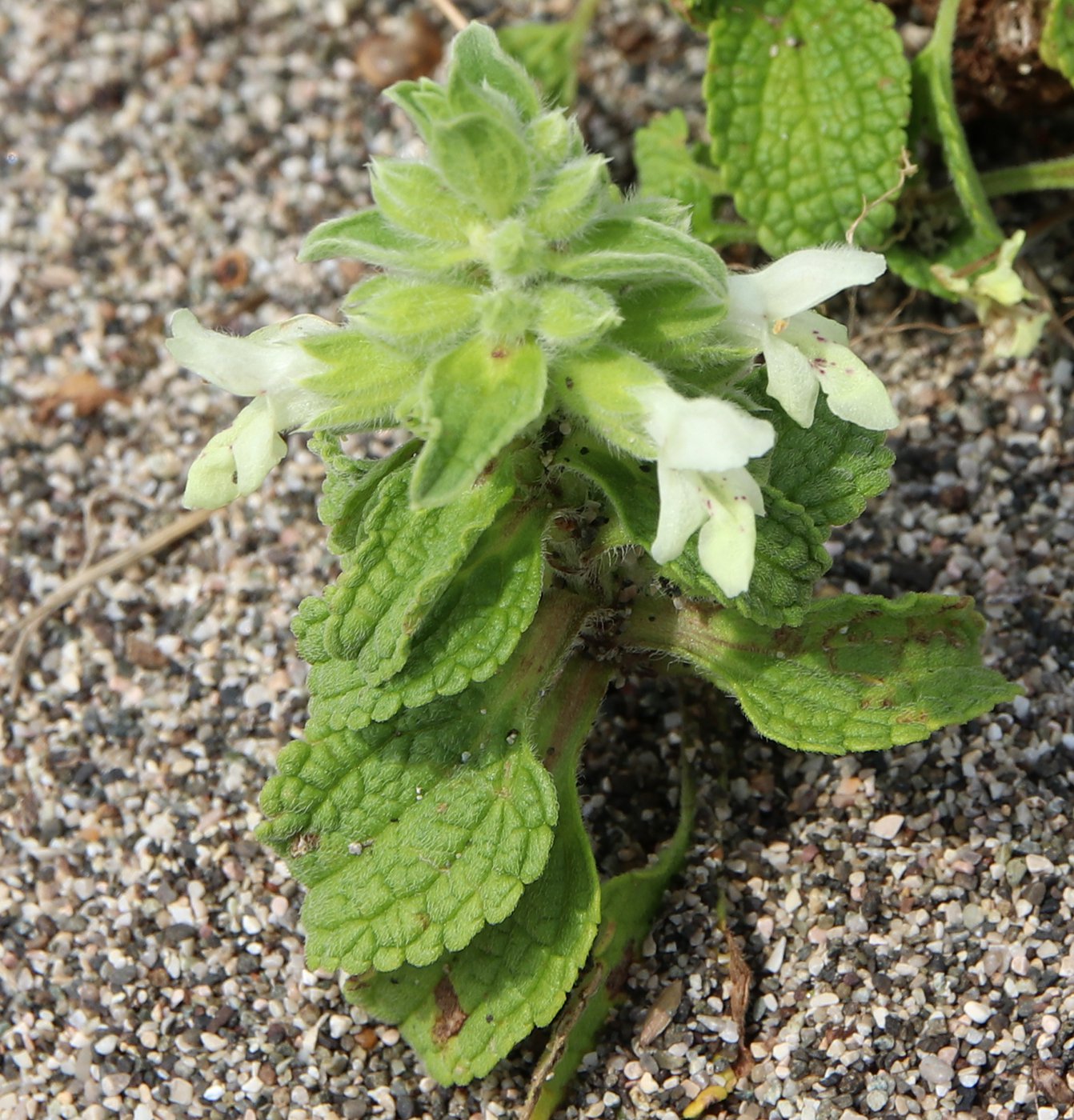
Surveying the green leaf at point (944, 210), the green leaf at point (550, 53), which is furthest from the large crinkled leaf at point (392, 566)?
the green leaf at point (550, 53)

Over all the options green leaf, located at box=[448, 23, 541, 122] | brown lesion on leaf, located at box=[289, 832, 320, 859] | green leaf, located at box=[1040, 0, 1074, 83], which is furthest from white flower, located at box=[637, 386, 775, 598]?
green leaf, located at box=[1040, 0, 1074, 83]

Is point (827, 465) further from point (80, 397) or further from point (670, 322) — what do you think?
point (80, 397)

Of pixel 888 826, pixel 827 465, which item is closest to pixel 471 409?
pixel 827 465

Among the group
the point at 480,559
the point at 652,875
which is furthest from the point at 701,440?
the point at 652,875

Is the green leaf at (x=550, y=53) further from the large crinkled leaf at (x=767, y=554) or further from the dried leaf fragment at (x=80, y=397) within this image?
the large crinkled leaf at (x=767, y=554)

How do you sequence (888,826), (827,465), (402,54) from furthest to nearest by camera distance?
(402,54) → (888,826) → (827,465)
